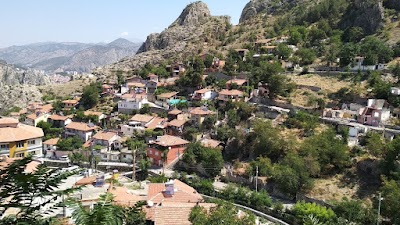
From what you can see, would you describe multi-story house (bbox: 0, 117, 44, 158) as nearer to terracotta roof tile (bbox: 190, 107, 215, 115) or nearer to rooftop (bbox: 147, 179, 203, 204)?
rooftop (bbox: 147, 179, 203, 204)

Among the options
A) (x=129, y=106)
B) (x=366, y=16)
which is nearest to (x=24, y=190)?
(x=129, y=106)

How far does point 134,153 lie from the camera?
2808 cm

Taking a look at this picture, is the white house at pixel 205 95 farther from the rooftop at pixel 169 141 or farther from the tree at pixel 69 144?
the tree at pixel 69 144

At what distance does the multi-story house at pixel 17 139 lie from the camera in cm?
2377

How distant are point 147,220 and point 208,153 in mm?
12190

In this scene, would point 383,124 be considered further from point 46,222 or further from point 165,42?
point 165,42

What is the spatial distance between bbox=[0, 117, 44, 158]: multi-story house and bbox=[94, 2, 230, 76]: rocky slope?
111 ft

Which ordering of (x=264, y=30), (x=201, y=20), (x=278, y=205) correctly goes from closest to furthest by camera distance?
(x=278, y=205) < (x=264, y=30) < (x=201, y=20)

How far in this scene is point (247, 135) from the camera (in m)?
28.5

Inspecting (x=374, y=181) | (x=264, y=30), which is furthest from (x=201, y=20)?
(x=374, y=181)

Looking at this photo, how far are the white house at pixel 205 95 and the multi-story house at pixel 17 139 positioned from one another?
15.5 metres

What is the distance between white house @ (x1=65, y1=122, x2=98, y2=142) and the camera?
3412 centimetres

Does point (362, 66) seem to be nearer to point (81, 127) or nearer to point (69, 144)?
point (81, 127)

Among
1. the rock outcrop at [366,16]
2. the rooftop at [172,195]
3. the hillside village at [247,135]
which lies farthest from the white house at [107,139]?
the rock outcrop at [366,16]
